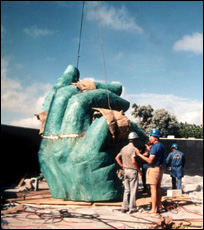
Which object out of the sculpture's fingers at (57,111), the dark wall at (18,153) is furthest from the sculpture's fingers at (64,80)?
the dark wall at (18,153)

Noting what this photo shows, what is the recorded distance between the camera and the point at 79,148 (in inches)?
276

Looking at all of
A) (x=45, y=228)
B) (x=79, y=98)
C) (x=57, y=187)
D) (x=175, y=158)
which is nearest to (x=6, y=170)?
(x=57, y=187)

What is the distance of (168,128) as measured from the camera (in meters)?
30.4

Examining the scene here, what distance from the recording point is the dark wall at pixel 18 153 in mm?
11617

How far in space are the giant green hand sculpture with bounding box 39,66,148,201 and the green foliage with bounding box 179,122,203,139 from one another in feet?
72.2

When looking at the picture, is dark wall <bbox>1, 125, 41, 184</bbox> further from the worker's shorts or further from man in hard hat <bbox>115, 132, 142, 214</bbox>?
the worker's shorts

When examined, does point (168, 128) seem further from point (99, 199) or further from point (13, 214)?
point (13, 214)

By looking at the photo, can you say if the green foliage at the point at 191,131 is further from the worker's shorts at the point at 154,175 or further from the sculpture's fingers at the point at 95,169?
the worker's shorts at the point at 154,175

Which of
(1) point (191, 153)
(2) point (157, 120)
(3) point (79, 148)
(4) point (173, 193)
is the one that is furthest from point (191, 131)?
(3) point (79, 148)

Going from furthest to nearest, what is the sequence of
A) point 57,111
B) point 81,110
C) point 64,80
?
point 64,80 → point 57,111 → point 81,110

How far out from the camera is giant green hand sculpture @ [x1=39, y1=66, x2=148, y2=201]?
6.77 metres

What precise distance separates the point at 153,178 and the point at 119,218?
3.63ft

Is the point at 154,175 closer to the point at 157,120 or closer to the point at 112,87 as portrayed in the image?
the point at 112,87

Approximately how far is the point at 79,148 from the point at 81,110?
1085 millimetres
